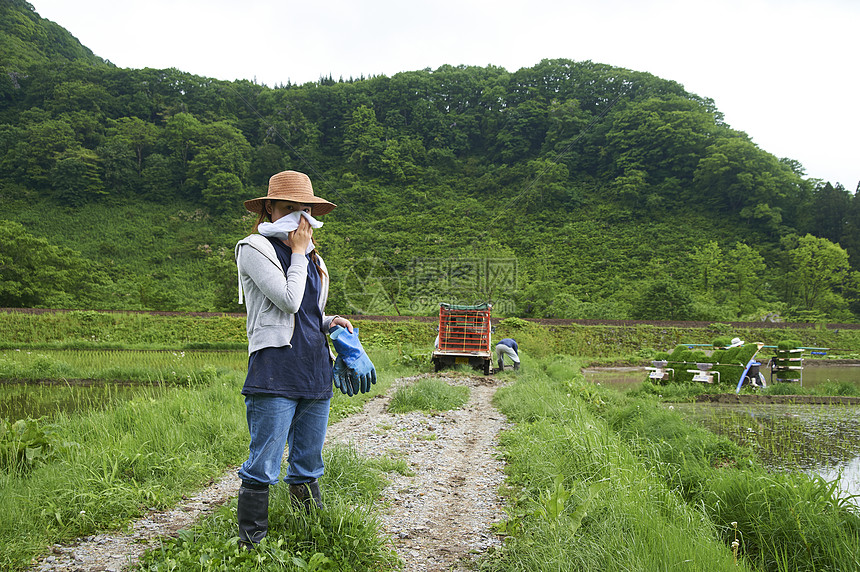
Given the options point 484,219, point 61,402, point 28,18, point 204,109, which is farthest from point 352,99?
point 61,402

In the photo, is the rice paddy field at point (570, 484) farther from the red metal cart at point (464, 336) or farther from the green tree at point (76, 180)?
the green tree at point (76, 180)

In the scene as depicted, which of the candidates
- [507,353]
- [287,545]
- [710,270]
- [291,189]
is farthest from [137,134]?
[287,545]

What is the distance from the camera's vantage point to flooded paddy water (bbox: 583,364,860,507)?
4.42 m

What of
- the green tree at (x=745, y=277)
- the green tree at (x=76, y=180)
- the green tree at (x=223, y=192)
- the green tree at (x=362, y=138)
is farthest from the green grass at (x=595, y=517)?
the green tree at (x=76, y=180)

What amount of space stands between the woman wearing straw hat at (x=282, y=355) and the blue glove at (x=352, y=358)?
90mm

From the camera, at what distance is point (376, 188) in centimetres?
Answer: 5950

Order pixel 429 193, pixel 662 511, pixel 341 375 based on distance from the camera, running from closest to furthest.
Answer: pixel 341 375 < pixel 662 511 < pixel 429 193

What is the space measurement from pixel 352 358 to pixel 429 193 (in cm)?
5775

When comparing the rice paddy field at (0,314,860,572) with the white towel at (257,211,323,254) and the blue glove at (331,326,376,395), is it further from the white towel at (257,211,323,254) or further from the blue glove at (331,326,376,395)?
the white towel at (257,211,323,254)

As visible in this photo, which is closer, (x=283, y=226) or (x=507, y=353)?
(x=283, y=226)

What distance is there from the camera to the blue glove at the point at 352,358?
2594 mm

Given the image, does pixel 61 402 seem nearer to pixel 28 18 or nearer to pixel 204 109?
pixel 204 109

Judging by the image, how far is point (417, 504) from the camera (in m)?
3.39

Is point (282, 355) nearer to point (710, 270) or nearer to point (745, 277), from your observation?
point (710, 270)
